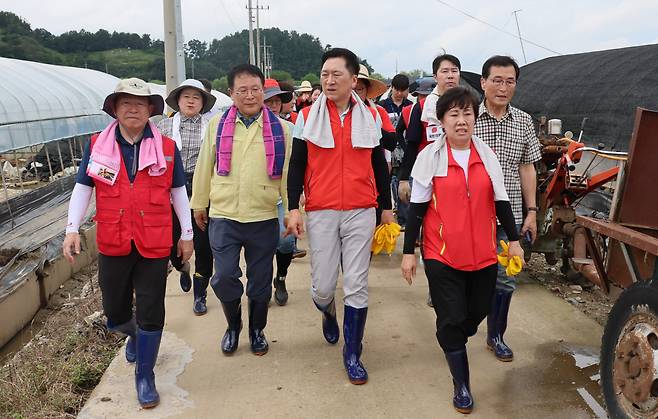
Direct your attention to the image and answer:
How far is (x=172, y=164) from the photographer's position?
3096 millimetres

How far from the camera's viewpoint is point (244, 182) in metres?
3.47

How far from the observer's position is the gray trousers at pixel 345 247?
10.9ft

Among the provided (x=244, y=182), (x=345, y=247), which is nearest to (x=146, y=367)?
(x=244, y=182)

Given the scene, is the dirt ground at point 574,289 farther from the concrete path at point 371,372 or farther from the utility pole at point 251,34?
the utility pole at point 251,34

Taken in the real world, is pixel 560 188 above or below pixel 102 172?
below

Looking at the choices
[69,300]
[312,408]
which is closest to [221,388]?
[312,408]

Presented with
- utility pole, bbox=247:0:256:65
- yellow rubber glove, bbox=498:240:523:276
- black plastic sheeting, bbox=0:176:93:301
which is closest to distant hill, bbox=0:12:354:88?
utility pole, bbox=247:0:256:65

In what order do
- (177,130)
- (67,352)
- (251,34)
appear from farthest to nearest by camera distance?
(251,34) → (177,130) → (67,352)

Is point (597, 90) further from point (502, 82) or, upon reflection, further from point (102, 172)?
point (102, 172)

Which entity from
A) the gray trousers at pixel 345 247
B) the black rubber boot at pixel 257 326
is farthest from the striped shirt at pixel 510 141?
the black rubber boot at pixel 257 326

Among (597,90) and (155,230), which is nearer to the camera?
(155,230)

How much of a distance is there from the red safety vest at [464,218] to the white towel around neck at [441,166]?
22 mm

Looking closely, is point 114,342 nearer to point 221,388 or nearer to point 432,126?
point 221,388

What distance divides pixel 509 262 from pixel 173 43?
694 centimetres
